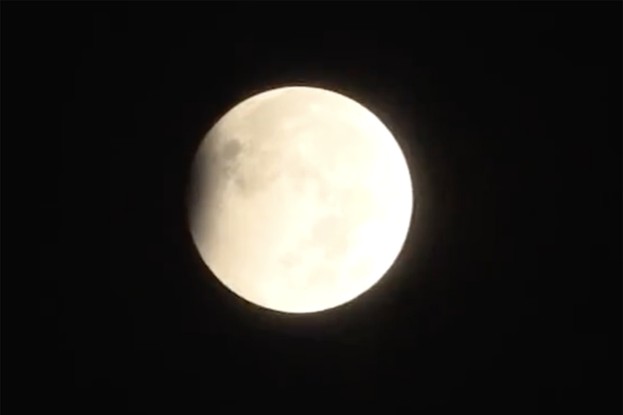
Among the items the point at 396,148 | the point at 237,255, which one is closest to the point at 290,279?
the point at 237,255

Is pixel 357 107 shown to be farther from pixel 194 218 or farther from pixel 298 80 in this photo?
pixel 194 218

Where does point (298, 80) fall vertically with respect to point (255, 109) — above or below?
above

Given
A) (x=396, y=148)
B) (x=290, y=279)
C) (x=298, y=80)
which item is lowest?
(x=290, y=279)

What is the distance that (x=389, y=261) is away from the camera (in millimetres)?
4941

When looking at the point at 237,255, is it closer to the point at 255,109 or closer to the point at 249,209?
the point at 249,209

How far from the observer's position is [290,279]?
4.86 m

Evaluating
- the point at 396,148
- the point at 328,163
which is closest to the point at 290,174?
the point at 328,163

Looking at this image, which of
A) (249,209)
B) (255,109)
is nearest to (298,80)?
(255,109)

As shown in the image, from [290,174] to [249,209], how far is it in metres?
0.20

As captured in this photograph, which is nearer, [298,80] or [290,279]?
[290,279]

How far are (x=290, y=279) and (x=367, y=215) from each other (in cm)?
38

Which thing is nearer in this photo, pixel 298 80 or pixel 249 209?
pixel 249 209

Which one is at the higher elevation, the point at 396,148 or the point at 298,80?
the point at 298,80

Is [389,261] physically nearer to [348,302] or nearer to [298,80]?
[348,302]
